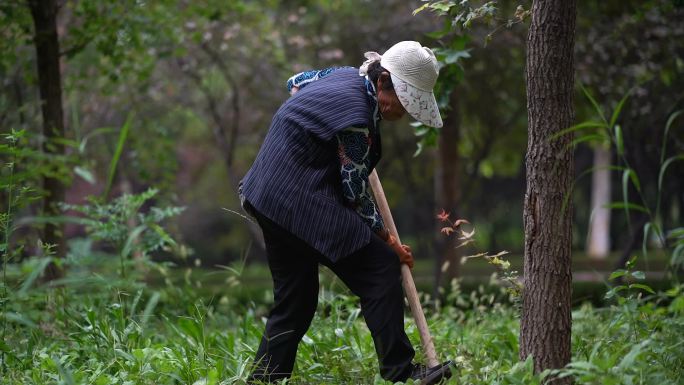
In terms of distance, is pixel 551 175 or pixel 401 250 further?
pixel 401 250

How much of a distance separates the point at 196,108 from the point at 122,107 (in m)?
3.08

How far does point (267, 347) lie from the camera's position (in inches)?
150

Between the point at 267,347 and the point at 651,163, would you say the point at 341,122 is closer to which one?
the point at 267,347

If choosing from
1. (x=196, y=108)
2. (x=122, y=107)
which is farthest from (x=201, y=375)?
(x=196, y=108)

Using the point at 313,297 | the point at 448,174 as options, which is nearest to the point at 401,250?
the point at 313,297

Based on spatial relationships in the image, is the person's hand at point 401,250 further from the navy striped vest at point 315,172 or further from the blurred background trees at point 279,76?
the blurred background trees at point 279,76

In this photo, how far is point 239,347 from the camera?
446cm

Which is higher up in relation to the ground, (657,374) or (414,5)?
(414,5)

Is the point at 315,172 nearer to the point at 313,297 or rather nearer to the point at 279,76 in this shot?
the point at 313,297

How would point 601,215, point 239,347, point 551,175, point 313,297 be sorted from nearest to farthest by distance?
point 551,175 < point 313,297 < point 239,347 < point 601,215

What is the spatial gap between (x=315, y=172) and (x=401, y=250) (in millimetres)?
553

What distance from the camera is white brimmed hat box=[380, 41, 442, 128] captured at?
3574 mm

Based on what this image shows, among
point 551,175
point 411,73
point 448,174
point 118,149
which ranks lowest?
point 448,174

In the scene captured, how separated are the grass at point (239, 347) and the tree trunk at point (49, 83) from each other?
3.25 ft
